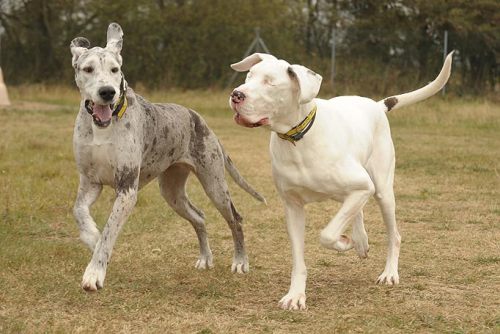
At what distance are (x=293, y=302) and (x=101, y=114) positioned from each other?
5.49ft

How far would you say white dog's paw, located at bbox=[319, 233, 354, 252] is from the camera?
609 cm

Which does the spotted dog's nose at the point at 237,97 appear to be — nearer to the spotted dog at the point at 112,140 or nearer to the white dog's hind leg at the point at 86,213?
the spotted dog at the point at 112,140

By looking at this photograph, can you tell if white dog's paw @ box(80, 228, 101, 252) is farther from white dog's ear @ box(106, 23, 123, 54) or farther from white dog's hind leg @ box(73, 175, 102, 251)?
white dog's ear @ box(106, 23, 123, 54)

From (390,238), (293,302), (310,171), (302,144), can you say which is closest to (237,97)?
(302,144)

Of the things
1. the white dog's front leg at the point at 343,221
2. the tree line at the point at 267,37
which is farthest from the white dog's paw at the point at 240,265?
the tree line at the point at 267,37

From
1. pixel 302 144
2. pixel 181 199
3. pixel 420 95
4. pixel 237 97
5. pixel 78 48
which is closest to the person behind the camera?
pixel 237 97

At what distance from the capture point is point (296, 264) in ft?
20.7

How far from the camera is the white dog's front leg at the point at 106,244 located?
19.4ft

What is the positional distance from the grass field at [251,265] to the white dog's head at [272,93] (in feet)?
3.92

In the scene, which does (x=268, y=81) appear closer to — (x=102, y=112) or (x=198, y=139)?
(x=102, y=112)

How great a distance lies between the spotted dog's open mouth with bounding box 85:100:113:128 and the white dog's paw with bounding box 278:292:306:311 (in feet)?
5.13

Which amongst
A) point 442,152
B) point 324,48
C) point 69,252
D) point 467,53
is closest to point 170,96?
point 324,48

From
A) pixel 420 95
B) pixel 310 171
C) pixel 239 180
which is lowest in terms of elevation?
pixel 239 180

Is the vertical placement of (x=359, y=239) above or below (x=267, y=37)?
above
